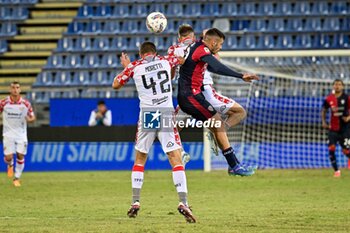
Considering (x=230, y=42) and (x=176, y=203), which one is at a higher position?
(x=230, y=42)

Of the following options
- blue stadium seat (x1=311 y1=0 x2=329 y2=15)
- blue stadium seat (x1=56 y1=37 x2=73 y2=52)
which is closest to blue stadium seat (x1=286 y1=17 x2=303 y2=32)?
blue stadium seat (x1=311 y1=0 x2=329 y2=15)

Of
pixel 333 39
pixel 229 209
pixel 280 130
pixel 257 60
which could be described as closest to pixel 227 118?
pixel 229 209

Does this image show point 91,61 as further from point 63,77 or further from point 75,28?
point 75,28

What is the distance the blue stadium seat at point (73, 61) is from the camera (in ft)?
101

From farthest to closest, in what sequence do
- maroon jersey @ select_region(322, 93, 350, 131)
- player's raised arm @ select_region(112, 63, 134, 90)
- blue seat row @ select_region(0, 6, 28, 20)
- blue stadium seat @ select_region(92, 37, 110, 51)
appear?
1. blue seat row @ select_region(0, 6, 28, 20)
2. blue stadium seat @ select_region(92, 37, 110, 51)
3. maroon jersey @ select_region(322, 93, 350, 131)
4. player's raised arm @ select_region(112, 63, 134, 90)

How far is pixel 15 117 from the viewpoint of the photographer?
20656 mm

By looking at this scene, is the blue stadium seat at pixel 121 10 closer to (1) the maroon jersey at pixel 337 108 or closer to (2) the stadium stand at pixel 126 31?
(2) the stadium stand at pixel 126 31

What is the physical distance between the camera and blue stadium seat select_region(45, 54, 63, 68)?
30.9 metres

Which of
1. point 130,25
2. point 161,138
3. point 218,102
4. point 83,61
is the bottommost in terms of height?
point 83,61

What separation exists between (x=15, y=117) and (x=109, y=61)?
10.5 m

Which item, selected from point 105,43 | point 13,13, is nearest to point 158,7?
point 105,43

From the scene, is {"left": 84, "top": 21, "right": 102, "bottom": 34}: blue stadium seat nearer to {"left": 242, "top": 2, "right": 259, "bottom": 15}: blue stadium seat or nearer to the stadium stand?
the stadium stand

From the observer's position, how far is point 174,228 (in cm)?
1046

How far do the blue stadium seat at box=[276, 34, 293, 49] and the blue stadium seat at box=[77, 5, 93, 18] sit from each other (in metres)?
6.65
